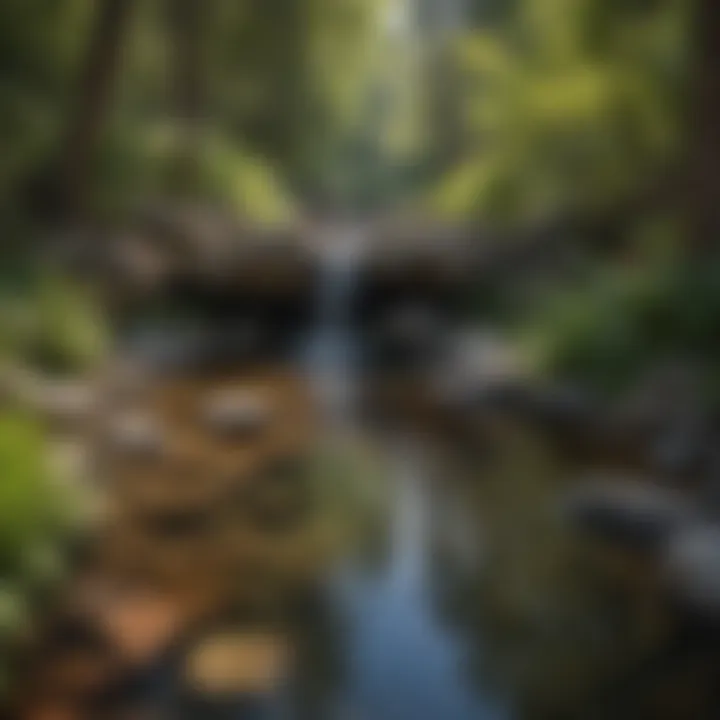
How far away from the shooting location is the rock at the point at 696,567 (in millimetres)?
2260

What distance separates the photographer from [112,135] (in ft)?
10.1

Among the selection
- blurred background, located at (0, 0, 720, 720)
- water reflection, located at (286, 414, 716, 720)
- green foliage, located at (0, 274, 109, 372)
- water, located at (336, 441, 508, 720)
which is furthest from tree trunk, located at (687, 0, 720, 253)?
green foliage, located at (0, 274, 109, 372)

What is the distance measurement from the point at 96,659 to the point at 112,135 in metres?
1.71

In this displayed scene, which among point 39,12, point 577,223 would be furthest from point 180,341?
point 577,223

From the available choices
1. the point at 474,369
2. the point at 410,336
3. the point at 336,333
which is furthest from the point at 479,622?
the point at 336,333

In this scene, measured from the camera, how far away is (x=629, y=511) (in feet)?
8.68

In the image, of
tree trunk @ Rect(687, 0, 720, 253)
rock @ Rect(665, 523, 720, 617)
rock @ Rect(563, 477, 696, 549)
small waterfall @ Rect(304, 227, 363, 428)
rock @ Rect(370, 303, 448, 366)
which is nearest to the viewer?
rock @ Rect(665, 523, 720, 617)

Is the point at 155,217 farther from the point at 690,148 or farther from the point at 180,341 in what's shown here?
the point at 690,148

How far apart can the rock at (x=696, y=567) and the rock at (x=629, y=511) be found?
61 mm

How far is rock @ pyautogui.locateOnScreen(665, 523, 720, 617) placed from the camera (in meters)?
2.26

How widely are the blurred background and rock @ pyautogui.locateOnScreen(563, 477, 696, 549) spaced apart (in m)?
0.01

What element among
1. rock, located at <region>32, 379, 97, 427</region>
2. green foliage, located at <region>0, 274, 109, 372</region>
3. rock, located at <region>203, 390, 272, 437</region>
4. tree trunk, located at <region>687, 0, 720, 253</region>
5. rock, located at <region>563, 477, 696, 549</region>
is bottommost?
rock, located at <region>563, 477, 696, 549</region>

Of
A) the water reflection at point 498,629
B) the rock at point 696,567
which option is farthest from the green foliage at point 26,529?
the rock at point 696,567

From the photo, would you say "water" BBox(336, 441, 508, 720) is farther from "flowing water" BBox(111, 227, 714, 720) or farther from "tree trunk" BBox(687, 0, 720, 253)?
A: "tree trunk" BBox(687, 0, 720, 253)
